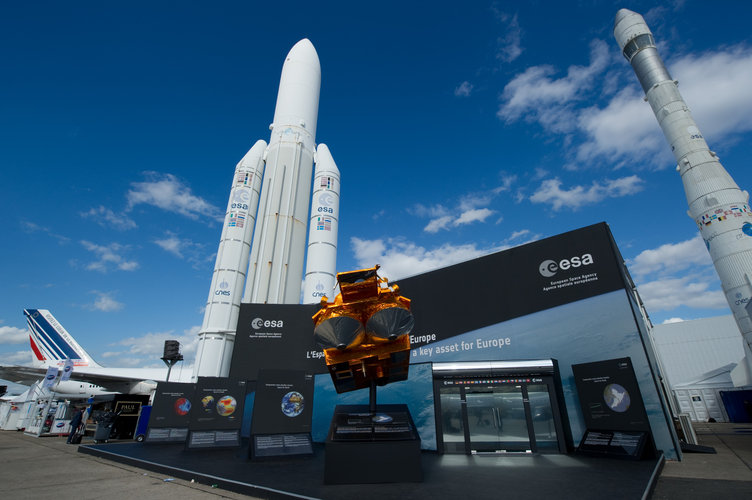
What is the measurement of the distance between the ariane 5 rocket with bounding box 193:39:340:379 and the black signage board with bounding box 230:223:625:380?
15.2 ft

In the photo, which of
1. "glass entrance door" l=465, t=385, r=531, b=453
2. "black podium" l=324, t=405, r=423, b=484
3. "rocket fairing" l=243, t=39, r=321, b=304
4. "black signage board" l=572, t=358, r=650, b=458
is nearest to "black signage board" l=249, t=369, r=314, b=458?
"black podium" l=324, t=405, r=423, b=484

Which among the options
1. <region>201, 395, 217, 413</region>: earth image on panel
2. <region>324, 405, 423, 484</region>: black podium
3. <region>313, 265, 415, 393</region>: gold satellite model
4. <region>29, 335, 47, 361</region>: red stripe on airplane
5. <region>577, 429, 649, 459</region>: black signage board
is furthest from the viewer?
<region>29, 335, 47, 361</region>: red stripe on airplane

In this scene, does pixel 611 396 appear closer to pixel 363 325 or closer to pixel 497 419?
pixel 497 419

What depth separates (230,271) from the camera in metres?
17.2

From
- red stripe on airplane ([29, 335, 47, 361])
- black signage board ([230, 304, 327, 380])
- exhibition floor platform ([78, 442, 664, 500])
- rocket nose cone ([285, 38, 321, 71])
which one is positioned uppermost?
rocket nose cone ([285, 38, 321, 71])

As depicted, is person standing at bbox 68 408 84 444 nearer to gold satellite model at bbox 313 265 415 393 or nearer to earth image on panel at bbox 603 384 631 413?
gold satellite model at bbox 313 265 415 393

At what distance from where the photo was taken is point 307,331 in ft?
36.9

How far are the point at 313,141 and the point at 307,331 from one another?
1263 centimetres

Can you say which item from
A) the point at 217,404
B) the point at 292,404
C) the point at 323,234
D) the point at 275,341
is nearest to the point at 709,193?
the point at 323,234

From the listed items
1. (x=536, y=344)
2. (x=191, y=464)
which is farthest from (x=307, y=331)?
(x=536, y=344)

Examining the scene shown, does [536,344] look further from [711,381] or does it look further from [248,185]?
[711,381]

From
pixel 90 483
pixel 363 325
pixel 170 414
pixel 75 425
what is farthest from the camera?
pixel 75 425

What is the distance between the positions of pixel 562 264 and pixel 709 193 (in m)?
16.4

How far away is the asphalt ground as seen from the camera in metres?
4.16
